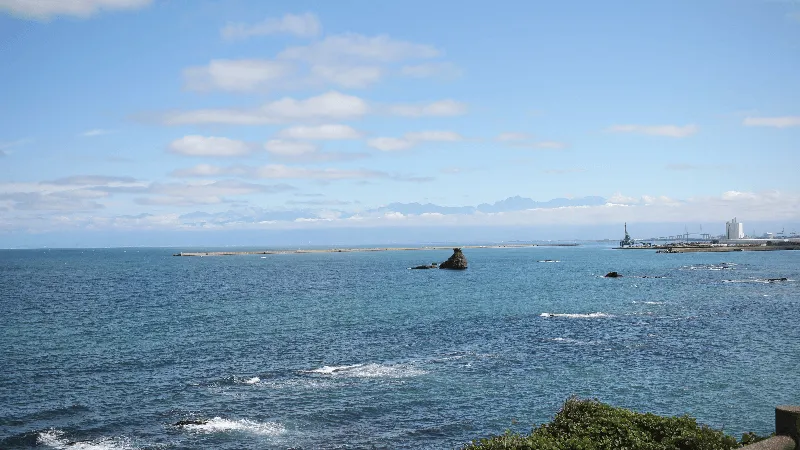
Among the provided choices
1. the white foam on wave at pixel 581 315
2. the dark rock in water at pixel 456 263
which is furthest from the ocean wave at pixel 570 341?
the dark rock in water at pixel 456 263

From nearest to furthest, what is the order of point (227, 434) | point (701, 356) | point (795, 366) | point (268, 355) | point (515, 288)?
point (227, 434), point (795, 366), point (701, 356), point (268, 355), point (515, 288)

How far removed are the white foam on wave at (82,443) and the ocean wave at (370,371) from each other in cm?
1737

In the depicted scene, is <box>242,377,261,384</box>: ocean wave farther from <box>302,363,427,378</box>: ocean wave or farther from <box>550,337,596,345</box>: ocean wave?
<box>550,337,596,345</box>: ocean wave

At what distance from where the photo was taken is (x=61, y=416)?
3772 centimetres

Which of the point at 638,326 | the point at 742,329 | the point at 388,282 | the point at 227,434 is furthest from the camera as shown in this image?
the point at 388,282

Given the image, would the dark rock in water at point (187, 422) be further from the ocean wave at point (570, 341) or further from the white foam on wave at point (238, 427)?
the ocean wave at point (570, 341)

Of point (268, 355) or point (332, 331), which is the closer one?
point (268, 355)

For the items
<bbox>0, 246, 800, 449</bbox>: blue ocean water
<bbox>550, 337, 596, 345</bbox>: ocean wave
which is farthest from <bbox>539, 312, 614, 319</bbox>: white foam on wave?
<bbox>550, 337, 596, 345</bbox>: ocean wave

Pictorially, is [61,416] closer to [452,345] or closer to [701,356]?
[452,345]

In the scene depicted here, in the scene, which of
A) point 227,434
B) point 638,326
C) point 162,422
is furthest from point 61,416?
point 638,326

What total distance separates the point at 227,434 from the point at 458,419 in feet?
45.2

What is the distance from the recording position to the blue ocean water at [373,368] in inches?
1369

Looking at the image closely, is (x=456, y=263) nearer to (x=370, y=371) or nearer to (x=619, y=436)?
(x=370, y=371)

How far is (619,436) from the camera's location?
60.1ft
